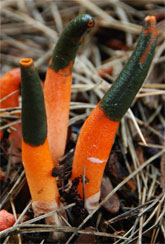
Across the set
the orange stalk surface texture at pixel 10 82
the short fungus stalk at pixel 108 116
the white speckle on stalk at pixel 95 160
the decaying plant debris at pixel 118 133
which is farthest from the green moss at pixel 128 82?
the orange stalk surface texture at pixel 10 82

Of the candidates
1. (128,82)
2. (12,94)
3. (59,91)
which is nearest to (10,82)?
(12,94)

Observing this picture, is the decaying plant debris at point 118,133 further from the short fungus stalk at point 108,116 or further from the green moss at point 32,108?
the green moss at point 32,108

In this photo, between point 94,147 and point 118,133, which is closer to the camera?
point 94,147

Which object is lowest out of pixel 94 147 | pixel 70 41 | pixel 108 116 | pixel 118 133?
pixel 118 133

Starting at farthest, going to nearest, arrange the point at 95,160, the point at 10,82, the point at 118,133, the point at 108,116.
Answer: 1. the point at 118,133
2. the point at 10,82
3. the point at 95,160
4. the point at 108,116

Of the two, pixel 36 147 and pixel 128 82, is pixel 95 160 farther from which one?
pixel 128 82
